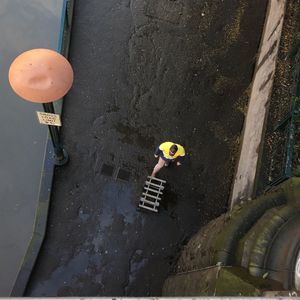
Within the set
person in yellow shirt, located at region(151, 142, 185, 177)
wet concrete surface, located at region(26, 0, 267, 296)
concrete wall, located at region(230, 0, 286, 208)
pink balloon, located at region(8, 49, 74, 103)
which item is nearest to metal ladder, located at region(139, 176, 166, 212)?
wet concrete surface, located at region(26, 0, 267, 296)

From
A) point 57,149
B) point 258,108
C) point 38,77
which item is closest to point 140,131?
point 57,149

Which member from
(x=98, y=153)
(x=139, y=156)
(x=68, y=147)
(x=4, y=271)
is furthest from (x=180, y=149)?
(x=4, y=271)

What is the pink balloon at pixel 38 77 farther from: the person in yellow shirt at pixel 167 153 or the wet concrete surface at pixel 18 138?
the wet concrete surface at pixel 18 138

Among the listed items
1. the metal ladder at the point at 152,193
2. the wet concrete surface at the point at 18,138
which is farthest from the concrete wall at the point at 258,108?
the wet concrete surface at the point at 18,138

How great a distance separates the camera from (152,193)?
26.8ft

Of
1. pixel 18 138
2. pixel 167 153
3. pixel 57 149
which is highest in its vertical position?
pixel 167 153

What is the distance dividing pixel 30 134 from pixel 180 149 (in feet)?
9.86

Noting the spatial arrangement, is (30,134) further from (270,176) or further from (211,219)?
(270,176)

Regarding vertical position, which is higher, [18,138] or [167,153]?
[167,153]

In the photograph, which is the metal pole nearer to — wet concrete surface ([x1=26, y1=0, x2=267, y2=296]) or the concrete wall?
wet concrete surface ([x1=26, y1=0, x2=267, y2=296])

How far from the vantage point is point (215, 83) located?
9281mm

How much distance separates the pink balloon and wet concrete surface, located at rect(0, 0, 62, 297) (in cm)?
258

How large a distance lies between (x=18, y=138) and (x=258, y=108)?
4636 millimetres

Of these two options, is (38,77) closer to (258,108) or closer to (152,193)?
(152,193)
